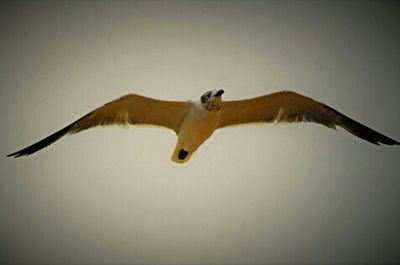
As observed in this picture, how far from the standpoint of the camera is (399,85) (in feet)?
7.64

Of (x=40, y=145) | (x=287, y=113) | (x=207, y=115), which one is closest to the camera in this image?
(x=40, y=145)

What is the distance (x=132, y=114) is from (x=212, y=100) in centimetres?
36

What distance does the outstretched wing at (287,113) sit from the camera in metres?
2.14

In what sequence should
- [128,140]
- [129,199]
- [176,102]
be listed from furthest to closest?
[129,199], [128,140], [176,102]

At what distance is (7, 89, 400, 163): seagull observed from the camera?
82.4 inches

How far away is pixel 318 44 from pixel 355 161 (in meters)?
0.62

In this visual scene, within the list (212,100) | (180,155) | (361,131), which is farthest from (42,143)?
(361,131)

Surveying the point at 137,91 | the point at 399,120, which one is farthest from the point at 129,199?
the point at 399,120

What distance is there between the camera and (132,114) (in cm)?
215

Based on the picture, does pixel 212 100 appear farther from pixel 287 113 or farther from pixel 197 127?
pixel 287 113

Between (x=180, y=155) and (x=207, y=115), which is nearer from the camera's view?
(x=207, y=115)

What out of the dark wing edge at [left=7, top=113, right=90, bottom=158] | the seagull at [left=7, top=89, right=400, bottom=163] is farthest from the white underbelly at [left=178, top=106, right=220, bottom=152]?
the dark wing edge at [left=7, top=113, right=90, bottom=158]

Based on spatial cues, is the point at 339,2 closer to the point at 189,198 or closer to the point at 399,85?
the point at 399,85

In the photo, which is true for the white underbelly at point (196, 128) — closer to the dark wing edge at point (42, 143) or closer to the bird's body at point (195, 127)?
the bird's body at point (195, 127)
